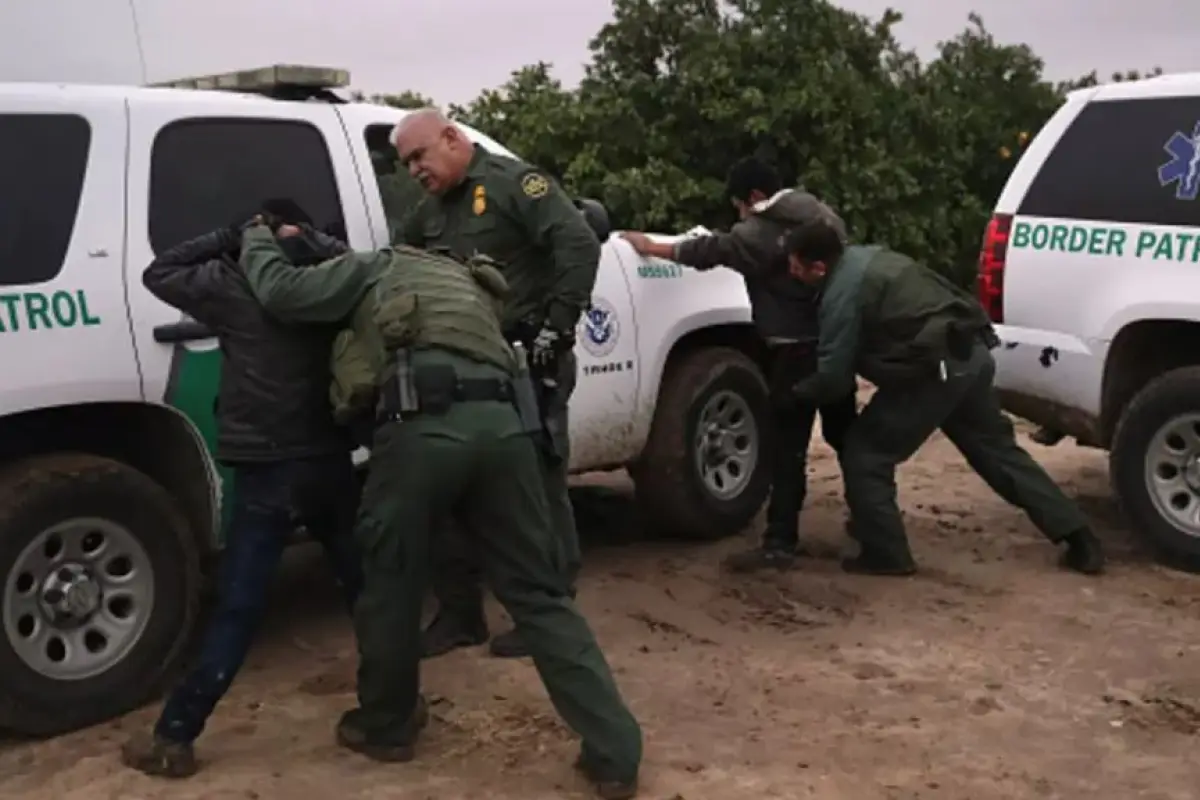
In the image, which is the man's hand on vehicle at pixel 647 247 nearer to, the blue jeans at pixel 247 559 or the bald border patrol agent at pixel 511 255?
the bald border patrol agent at pixel 511 255

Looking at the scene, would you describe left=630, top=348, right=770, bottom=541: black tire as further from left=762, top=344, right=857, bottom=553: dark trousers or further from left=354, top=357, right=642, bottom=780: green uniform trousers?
left=354, top=357, right=642, bottom=780: green uniform trousers

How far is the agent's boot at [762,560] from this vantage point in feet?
20.5

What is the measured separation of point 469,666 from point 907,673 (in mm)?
1467

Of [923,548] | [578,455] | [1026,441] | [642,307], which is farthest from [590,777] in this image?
[1026,441]

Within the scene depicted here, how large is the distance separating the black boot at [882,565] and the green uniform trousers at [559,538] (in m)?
1.55

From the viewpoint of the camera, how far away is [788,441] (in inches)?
251

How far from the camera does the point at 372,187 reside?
5.27m

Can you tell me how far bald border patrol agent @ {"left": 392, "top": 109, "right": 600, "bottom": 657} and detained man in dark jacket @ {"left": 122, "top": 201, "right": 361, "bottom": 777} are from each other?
851mm

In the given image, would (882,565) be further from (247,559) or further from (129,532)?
(129,532)

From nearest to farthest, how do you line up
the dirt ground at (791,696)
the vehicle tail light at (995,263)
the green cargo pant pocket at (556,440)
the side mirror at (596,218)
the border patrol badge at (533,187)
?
the dirt ground at (791,696)
the green cargo pant pocket at (556,440)
the border patrol badge at (533,187)
the side mirror at (596,218)
the vehicle tail light at (995,263)

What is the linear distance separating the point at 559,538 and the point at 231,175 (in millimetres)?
1611

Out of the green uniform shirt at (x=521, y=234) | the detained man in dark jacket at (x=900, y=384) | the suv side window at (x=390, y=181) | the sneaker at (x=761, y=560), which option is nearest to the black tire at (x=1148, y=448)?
the detained man in dark jacket at (x=900, y=384)

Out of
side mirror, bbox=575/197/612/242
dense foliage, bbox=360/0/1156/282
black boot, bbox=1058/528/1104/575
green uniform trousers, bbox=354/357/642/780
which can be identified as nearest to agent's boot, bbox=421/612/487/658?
green uniform trousers, bbox=354/357/642/780

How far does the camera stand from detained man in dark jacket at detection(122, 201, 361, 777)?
4051 mm
